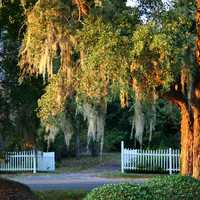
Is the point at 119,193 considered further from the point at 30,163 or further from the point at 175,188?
the point at 30,163

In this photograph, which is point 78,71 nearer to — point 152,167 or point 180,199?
point 180,199

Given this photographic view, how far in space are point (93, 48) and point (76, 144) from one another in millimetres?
24049

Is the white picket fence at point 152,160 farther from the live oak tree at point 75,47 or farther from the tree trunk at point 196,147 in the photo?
the live oak tree at point 75,47

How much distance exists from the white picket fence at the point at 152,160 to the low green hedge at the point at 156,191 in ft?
57.7

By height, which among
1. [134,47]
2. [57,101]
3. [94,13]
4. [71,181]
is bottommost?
[71,181]

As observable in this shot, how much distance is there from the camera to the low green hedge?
9891 millimetres

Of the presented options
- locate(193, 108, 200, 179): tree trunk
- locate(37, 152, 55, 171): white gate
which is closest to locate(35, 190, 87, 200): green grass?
locate(193, 108, 200, 179): tree trunk

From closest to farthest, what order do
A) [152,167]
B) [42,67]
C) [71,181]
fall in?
[42,67], [71,181], [152,167]

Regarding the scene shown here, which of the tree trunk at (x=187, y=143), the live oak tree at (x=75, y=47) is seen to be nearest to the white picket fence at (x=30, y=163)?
the tree trunk at (x=187, y=143)

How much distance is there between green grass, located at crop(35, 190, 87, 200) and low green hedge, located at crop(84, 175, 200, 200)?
21.3 feet

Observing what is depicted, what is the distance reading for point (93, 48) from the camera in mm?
10516

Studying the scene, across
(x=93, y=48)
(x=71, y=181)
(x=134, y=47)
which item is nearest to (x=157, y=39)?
(x=134, y=47)

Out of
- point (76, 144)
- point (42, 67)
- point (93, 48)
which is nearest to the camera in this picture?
point (93, 48)

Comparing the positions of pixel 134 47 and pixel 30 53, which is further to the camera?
pixel 30 53
